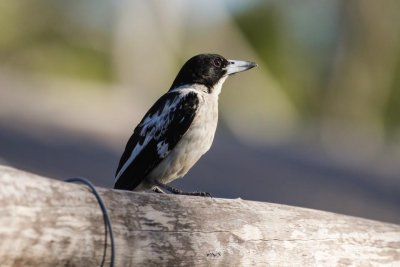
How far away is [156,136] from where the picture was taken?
197 inches

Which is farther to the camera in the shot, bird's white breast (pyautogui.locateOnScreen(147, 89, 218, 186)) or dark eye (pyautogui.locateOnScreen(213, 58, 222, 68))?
dark eye (pyautogui.locateOnScreen(213, 58, 222, 68))

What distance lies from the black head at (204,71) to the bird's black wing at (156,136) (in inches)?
9.5

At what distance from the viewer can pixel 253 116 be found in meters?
18.9

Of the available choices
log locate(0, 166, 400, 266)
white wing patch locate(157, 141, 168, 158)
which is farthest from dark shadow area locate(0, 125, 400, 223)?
log locate(0, 166, 400, 266)

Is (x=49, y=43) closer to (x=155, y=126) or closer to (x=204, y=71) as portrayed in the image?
(x=204, y=71)

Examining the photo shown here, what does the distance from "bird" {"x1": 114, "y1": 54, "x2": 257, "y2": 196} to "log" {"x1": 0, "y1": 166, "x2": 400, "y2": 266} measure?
1.16m

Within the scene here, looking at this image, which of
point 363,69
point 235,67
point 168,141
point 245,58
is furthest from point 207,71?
point 363,69

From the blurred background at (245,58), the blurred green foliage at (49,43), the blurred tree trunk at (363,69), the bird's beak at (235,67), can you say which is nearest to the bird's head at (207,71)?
the bird's beak at (235,67)

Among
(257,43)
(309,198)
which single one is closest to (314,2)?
(257,43)

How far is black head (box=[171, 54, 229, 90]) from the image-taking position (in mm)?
5430

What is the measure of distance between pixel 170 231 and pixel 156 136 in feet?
5.96

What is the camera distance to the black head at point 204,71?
543 cm

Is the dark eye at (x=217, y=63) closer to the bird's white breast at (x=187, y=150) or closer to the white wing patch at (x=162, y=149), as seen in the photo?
the bird's white breast at (x=187, y=150)

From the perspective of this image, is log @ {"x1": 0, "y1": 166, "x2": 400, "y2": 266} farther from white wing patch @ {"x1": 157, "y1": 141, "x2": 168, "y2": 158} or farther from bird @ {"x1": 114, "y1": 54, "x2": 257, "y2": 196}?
white wing patch @ {"x1": 157, "y1": 141, "x2": 168, "y2": 158}
